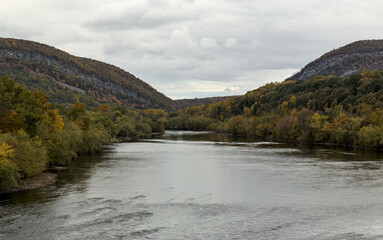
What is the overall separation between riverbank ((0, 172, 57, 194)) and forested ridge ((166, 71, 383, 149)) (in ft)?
184

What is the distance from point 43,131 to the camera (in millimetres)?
45375

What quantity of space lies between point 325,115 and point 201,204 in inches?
3261

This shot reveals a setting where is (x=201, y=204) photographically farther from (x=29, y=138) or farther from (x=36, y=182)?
(x=29, y=138)

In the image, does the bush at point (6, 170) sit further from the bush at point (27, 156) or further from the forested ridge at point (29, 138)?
the bush at point (27, 156)

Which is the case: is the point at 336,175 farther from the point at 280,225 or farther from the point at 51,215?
the point at 51,215

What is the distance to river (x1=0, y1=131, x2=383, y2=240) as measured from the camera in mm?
22348

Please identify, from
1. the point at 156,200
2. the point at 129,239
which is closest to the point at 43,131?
the point at 156,200

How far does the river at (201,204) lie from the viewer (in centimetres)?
2235

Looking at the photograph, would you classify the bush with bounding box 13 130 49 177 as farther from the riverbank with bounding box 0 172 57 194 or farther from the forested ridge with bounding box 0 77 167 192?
the riverbank with bounding box 0 172 57 194

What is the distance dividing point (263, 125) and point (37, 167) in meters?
94.1

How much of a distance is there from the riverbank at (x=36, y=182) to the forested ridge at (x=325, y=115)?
2207 inches

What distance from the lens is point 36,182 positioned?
34.9 meters

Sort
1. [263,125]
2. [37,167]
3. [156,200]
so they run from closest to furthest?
1. [156,200]
2. [37,167]
3. [263,125]

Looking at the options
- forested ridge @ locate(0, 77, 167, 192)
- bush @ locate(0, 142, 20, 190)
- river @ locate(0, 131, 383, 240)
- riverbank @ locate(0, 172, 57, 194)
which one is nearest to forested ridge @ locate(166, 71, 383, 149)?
river @ locate(0, 131, 383, 240)
